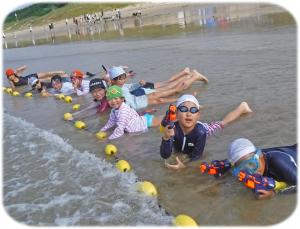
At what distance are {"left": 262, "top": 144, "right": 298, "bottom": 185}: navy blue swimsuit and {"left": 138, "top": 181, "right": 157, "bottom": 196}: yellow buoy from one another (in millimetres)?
1377

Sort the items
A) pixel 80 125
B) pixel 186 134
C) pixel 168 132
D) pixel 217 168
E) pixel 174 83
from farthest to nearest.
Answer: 1. pixel 174 83
2. pixel 80 125
3. pixel 186 134
4. pixel 168 132
5. pixel 217 168

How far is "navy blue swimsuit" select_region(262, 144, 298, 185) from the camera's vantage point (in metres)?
4.69

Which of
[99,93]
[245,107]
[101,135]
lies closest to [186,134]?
[245,107]

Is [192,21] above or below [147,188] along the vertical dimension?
below

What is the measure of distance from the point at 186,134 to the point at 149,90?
398 centimetres

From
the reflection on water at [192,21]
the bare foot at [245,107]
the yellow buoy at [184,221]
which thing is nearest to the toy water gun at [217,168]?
the yellow buoy at [184,221]

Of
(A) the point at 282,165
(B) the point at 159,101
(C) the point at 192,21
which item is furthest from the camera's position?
(C) the point at 192,21

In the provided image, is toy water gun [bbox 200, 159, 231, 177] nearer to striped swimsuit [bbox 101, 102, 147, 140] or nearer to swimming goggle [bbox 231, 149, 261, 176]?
swimming goggle [bbox 231, 149, 261, 176]

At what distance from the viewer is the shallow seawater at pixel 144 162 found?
15.5 feet

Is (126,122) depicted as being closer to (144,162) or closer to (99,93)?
(144,162)

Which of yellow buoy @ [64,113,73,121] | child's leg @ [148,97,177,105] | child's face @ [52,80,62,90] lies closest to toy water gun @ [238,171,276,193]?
child's leg @ [148,97,177,105]

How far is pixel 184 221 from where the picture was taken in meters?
4.24

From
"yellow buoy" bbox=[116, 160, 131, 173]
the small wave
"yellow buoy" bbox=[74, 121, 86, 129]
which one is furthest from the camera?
"yellow buoy" bbox=[74, 121, 86, 129]

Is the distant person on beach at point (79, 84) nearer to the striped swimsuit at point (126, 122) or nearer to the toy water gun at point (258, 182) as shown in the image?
the striped swimsuit at point (126, 122)
